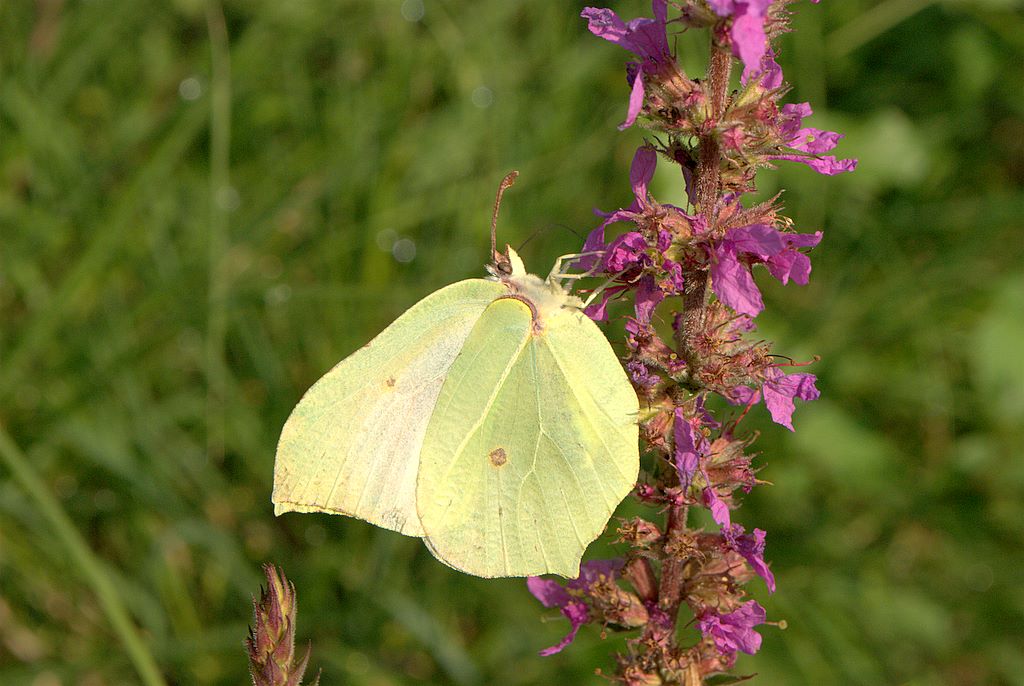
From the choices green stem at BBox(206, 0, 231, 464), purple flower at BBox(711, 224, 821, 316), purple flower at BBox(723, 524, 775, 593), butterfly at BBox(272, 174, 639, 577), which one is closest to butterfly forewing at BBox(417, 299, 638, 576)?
butterfly at BBox(272, 174, 639, 577)

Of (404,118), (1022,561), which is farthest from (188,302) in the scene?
(1022,561)

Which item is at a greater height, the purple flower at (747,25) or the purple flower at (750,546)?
the purple flower at (747,25)

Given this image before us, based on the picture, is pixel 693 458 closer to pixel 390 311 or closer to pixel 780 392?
pixel 780 392

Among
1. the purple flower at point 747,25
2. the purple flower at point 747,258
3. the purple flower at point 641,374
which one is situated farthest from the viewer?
the purple flower at point 641,374

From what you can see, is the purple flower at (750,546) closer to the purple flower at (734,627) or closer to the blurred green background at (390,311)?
the purple flower at (734,627)

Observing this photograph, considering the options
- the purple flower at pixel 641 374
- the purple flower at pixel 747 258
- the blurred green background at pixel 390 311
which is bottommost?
the blurred green background at pixel 390 311

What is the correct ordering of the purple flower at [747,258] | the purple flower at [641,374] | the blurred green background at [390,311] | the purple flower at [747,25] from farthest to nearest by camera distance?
the blurred green background at [390,311]
the purple flower at [641,374]
the purple flower at [747,258]
the purple flower at [747,25]

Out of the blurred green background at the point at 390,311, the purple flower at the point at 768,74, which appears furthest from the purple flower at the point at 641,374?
the blurred green background at the point at 390,311

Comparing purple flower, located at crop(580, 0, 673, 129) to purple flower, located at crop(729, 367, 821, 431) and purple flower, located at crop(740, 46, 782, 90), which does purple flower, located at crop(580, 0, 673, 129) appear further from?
purple flower, located at crop(729, 367, 821, 431)
